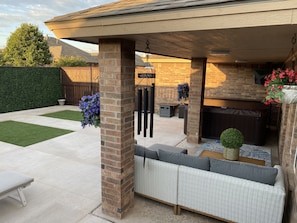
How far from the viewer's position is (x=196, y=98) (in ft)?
22.9

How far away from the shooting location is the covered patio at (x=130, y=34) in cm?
185

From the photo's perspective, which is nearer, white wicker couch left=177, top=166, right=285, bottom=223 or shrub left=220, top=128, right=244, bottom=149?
white wicker couch left=177, top=166, right=285, bottom=223

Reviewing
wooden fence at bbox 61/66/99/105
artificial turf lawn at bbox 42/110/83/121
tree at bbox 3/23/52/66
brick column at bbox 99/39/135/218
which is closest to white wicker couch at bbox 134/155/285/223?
Answer: brick column at bbox 99/39/135/218

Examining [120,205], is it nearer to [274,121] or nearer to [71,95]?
[274,121]

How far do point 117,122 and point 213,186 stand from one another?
5.30 ft

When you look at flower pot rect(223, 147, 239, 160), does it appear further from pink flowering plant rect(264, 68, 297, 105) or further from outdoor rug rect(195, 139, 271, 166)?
pink flowering plant rect(264, 68, 297, 105)

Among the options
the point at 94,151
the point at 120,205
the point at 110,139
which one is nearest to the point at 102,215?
the point at 120,205

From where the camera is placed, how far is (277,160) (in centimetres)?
591

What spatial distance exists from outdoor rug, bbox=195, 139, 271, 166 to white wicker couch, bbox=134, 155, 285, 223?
283 centimetres

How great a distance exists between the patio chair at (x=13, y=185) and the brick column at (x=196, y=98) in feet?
15.8

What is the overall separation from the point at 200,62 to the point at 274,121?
5.24 metres

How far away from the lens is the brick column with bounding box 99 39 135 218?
2.97 metres

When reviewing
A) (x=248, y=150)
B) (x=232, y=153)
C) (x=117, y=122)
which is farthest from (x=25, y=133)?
(x=248, y=150)

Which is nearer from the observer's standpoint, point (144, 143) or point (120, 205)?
point (120, 205)
